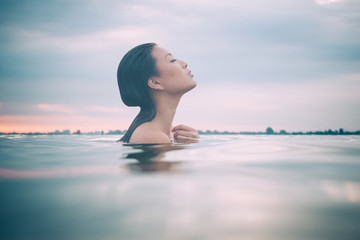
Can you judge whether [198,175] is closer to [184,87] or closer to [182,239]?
[182,239]

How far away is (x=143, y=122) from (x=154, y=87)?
0.72 metres

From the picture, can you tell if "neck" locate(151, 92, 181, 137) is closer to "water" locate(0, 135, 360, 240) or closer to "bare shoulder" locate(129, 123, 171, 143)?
"bare shoulder" locate(129, 123, 171, 143)

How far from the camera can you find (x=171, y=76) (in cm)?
499

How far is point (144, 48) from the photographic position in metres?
5.09

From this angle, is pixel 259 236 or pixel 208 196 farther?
pixel 208 196

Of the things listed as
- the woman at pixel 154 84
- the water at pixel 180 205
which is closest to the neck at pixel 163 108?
the woman at pixel 154 84

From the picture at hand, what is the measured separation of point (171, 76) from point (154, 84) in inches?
14.5

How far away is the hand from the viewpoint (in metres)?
5.10

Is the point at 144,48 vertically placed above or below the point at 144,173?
above

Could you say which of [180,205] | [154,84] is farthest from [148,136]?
[180,205]

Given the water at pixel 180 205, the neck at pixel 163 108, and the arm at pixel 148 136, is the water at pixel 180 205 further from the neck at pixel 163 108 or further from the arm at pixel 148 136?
the neck at pixel 163 108

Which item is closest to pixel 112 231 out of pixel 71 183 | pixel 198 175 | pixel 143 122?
pixel 71 183

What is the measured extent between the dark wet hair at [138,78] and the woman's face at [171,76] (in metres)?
0.11

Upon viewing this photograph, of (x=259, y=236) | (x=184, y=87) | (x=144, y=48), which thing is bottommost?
(x=259, y=236)
